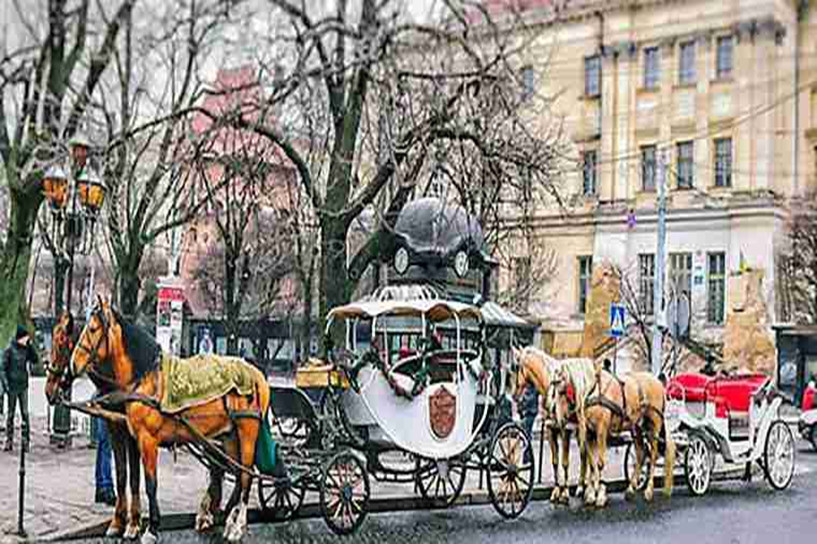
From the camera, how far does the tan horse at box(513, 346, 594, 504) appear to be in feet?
54.7

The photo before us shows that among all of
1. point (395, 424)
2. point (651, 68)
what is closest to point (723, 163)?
point (651, 68)

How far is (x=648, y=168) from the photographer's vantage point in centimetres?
5144

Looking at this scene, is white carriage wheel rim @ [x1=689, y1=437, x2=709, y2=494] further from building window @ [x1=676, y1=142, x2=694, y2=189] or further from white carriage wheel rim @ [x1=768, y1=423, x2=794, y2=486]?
building window @ [x1=676, y1=142, x2=694, y2=189]

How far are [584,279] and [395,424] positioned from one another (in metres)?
39.6

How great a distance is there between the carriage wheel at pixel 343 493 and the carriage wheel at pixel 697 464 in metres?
7.18

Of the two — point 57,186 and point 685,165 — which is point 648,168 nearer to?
point 685,165


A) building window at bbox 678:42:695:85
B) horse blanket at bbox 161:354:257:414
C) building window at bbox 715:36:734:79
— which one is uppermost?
building window at bbox 678:42:695:85

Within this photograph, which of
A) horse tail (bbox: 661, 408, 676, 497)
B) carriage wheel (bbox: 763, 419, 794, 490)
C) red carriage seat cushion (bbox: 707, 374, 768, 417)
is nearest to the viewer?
horse tail (bbox: 661, 408, 676, 497)

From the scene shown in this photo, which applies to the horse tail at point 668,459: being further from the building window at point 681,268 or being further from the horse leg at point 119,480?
the building window at point 681,268

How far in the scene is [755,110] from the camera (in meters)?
36.7

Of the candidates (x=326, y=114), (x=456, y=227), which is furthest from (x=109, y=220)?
(x=456, y=227)

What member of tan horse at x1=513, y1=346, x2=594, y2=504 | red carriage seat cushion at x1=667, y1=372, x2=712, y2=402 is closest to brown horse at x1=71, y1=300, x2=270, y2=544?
tan horse at x1=513, y1=346, x2=594, y2=504

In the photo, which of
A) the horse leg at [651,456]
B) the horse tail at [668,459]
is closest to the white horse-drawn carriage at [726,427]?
the horse tail at [668,459]

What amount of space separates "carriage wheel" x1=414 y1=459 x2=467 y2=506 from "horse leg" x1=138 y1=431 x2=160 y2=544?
159 inches
